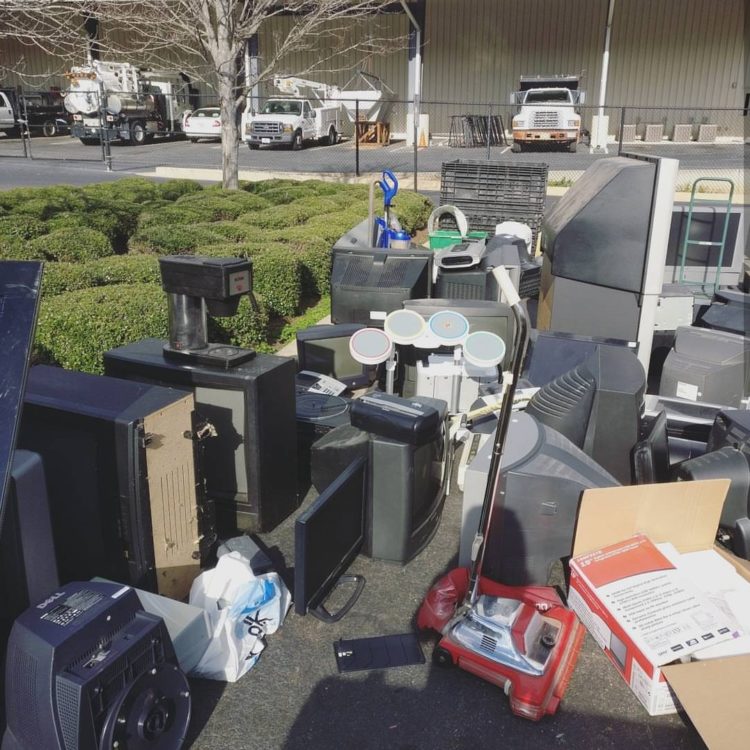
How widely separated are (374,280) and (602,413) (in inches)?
100

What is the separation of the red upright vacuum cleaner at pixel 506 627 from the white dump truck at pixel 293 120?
21.0 meters

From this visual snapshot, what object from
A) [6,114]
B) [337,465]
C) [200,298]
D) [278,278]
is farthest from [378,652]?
[6,114]

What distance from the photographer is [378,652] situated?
296 cm

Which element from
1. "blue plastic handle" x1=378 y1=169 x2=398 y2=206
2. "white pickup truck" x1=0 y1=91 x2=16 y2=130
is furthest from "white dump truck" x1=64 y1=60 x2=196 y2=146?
"blue plastic handle" x1=378 y1=169 x2=398 y2=206

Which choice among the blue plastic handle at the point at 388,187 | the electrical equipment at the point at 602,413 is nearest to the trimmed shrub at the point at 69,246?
the blue plastic handle at the point at 388,187

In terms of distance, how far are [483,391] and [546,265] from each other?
64.4 inches

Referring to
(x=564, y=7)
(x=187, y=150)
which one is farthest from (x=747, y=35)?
(x=187, y=150)

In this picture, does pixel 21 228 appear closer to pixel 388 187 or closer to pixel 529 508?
pixel 388 187

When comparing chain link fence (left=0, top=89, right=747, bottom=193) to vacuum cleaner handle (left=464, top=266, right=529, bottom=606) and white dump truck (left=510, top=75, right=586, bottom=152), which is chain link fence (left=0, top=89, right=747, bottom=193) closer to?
white dump truck (left=510, top=75, right=586, bottom=152)

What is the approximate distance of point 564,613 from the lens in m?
3.03

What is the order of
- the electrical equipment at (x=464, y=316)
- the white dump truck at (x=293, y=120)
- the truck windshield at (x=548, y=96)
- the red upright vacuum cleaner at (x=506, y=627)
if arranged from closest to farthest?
the red upright vacuum cleaner at (x=506, y=627), the electrical equipment at (x=464, y=316), the white dump truck at (x=293, y=120), the truck windshield at (x=548, y=96)

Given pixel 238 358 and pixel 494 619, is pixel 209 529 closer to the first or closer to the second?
pixel 238 358

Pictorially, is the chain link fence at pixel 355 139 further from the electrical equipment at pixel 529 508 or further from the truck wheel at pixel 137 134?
the electrical equipment at pixel 529 508

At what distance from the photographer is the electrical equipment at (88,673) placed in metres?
1.96
